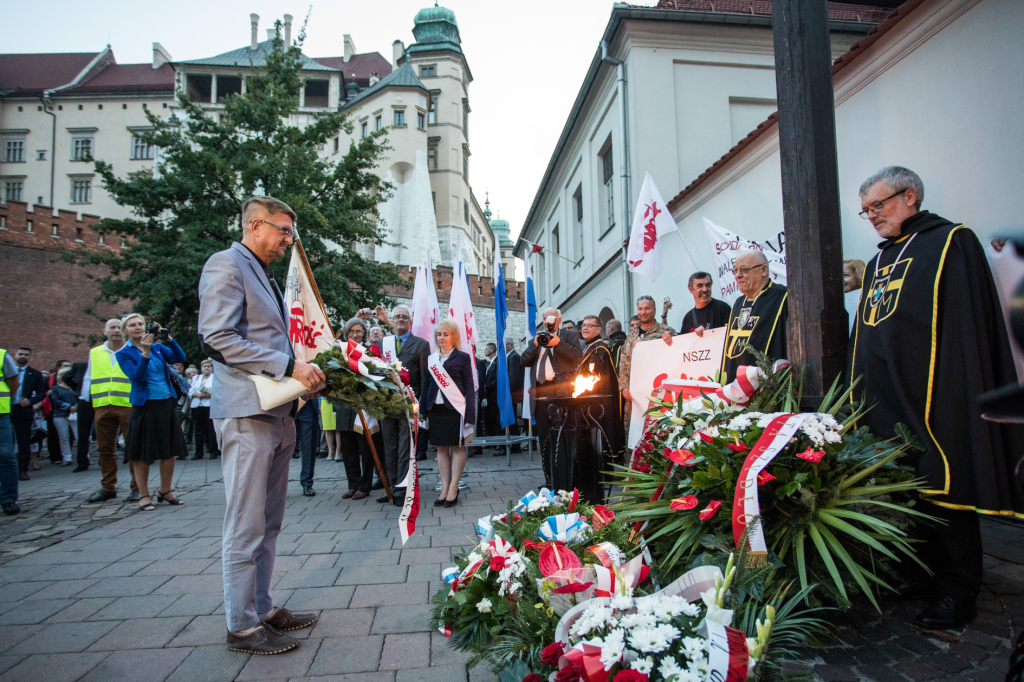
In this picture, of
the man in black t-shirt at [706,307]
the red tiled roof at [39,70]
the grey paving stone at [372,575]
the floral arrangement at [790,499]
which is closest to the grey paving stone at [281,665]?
the grey paving stone at [372,575]

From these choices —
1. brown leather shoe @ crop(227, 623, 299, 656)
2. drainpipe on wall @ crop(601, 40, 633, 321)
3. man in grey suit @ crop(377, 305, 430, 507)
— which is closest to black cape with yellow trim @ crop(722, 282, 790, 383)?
brown leather shoe @ crop(227, 623, 299, 656)

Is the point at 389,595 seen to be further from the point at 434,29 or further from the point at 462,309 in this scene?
the point at 434,29

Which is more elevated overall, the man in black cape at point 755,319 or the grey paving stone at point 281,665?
the man in black cape at point 755,319

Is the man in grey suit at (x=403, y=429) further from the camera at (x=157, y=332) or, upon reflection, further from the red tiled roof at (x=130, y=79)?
the red tiled roof at (x=130, y=79)

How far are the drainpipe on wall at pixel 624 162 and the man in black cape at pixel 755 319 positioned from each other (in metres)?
7.44

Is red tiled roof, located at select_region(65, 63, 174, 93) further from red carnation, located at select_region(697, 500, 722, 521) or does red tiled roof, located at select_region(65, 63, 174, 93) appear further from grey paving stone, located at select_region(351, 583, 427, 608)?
red carnation, located at select_region(697, 500, 722, 521)

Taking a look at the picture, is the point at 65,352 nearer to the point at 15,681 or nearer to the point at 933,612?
the point at 15,681

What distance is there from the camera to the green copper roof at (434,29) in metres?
53.2

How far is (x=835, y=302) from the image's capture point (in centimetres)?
317

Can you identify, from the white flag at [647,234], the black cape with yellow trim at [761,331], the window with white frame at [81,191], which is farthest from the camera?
the window with white frame at [81,191]

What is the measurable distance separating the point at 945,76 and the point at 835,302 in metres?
3.23

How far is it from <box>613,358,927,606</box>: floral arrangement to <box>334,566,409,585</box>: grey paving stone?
1496 millimetres

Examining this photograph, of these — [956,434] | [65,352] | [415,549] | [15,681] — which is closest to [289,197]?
[415,549]

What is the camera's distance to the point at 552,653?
2090 mm
